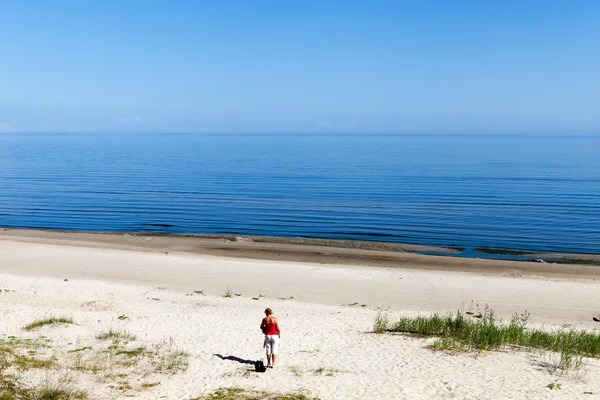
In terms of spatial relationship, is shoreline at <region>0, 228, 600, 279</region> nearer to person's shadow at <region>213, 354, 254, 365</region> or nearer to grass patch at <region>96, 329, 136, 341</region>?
grass patch at <region>96, 329, 136, 341</region>

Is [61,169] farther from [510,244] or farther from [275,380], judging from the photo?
[275,380]

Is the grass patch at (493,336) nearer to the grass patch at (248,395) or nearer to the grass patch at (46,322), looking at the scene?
the grass patch at (248,395)

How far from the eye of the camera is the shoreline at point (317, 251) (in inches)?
1163

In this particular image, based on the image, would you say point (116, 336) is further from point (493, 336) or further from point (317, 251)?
point (317, 251)

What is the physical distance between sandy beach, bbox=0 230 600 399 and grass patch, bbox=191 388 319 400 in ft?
1.10

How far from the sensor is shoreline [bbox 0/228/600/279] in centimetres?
2955

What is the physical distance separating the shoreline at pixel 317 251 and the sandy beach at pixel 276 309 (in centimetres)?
18

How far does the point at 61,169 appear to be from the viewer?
8419 centimetres

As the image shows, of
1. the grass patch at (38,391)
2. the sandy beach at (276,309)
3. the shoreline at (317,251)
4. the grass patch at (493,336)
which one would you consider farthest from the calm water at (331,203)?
the grass patch at (38,391)

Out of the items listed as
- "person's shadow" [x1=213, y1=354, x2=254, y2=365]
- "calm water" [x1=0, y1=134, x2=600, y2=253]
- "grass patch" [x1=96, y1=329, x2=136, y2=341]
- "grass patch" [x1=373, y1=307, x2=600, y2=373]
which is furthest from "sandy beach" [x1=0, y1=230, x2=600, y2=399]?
"calm water" [x1=0, y1=134, x2=600, y2=253]

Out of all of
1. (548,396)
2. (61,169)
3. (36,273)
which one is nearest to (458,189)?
(36,273)

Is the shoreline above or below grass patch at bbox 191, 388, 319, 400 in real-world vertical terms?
above

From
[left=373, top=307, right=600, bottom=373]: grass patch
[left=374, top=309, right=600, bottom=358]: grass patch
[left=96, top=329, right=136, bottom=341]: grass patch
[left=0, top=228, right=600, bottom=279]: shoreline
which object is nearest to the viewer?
[left=373, top=307, right=600, bottom=373]: grass patch

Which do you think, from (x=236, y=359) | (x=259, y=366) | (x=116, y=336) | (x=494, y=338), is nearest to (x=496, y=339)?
(x=494, y=338)
